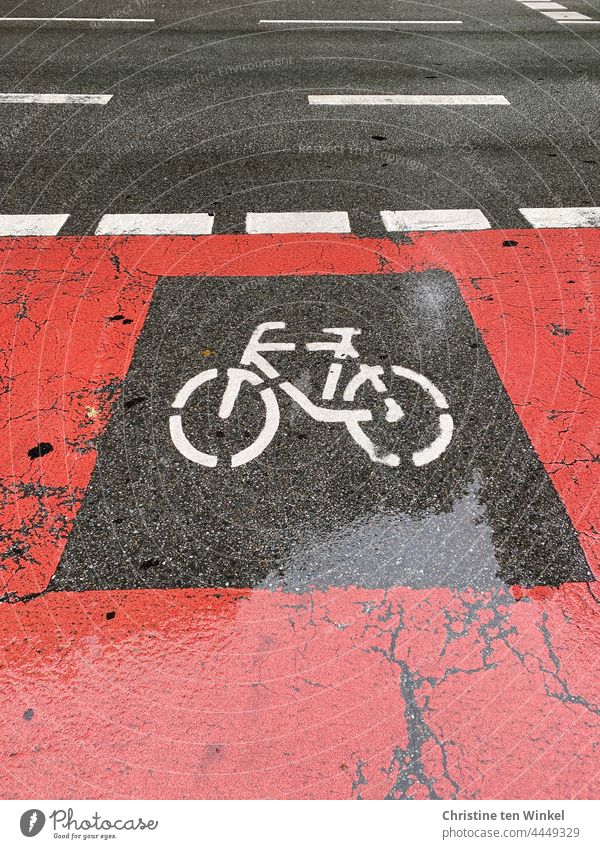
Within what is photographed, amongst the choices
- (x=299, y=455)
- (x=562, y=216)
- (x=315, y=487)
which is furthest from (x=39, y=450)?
(x=562, y=216)

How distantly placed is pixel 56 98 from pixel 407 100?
4258mm

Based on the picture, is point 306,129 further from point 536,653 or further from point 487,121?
point 536,653

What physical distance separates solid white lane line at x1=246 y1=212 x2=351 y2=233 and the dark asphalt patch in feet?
4.75

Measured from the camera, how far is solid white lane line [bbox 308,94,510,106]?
26.3 feet

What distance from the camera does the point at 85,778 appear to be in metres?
2.38

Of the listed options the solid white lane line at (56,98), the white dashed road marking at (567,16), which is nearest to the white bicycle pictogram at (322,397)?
the solid white lane line at (56,98)

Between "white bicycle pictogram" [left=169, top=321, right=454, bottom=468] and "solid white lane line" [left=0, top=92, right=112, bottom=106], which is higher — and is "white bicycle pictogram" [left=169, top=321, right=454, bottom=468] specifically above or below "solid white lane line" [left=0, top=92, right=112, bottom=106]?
below

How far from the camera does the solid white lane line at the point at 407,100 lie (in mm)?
8008

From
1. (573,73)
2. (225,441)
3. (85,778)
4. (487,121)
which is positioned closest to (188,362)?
(225,441)

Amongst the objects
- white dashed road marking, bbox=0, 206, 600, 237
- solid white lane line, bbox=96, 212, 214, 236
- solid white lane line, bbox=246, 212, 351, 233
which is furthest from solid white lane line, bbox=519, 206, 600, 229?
solid white lane line, bbox=96, 212, 214, 236

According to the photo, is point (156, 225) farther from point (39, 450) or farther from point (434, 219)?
point (39, 450)

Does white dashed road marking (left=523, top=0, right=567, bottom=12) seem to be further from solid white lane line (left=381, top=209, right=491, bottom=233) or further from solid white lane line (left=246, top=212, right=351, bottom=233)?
Answer: solid white lane line (left=246, top=212, right=351, bottom=233)

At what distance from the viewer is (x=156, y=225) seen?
5.75m
